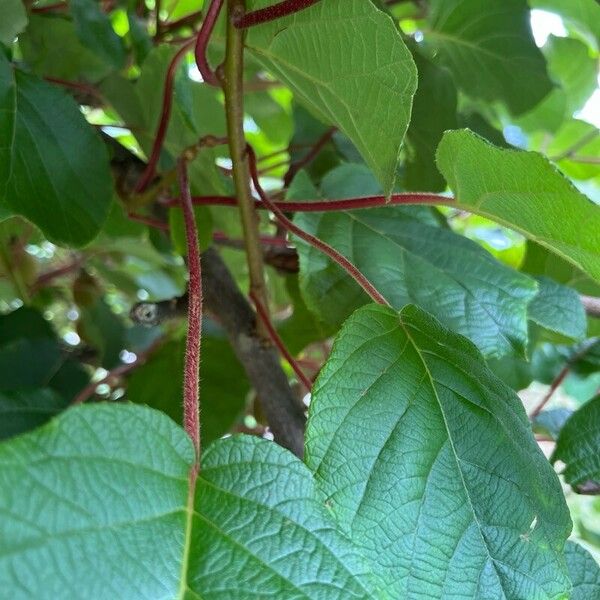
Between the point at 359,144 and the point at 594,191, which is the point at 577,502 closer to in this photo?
the point at 594,191

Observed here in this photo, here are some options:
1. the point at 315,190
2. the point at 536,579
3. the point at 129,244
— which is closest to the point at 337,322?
the point at 315,190

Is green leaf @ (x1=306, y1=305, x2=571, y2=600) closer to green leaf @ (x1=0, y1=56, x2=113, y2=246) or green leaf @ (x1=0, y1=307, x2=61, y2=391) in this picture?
green leaf @ (x1=0, y1=56, x2=113, y2=246)

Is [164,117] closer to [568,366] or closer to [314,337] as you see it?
[314,337]

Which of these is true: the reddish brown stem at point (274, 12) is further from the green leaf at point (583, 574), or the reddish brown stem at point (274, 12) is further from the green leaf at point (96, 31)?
the green leaf at point (583, 574)

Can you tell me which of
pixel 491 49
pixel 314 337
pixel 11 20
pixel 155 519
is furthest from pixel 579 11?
pixel 155 519

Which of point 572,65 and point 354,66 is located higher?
point 354,66

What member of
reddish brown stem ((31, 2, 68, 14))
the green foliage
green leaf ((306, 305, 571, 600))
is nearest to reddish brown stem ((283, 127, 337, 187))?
the green foliage

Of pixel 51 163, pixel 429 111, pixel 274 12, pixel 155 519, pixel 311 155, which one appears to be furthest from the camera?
pixel 311 155
